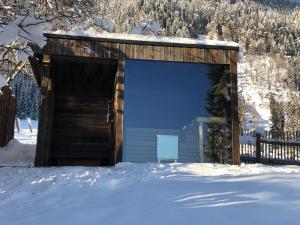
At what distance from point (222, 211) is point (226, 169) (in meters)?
4.16

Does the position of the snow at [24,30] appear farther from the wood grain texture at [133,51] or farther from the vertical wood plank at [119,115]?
the vertical wood plank at [119,115]

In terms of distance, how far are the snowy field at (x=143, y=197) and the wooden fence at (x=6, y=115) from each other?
5.59 metres

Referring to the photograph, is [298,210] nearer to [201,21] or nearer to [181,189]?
[181,189]

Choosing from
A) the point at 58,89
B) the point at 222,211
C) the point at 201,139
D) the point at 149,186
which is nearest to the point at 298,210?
the point at 222,211

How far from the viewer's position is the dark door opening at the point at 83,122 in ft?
43.4

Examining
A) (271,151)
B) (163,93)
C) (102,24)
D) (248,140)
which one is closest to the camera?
(163,93)

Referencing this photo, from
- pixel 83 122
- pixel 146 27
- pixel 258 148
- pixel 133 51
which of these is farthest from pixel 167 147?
pixel 258 148

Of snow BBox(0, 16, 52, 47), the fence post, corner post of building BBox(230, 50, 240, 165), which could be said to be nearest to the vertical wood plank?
snow BBox(0, 16, 52, 47)

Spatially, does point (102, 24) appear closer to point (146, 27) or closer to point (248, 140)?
point (146, 27)

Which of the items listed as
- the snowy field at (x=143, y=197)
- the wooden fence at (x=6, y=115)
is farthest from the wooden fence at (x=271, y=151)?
the wooden fence at (x=6, y=115)

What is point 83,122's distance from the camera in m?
13.5

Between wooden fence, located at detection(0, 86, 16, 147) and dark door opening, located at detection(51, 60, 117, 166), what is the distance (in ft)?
5.91

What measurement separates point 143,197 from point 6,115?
10085 mm

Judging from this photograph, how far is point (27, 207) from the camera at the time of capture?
550 cm
